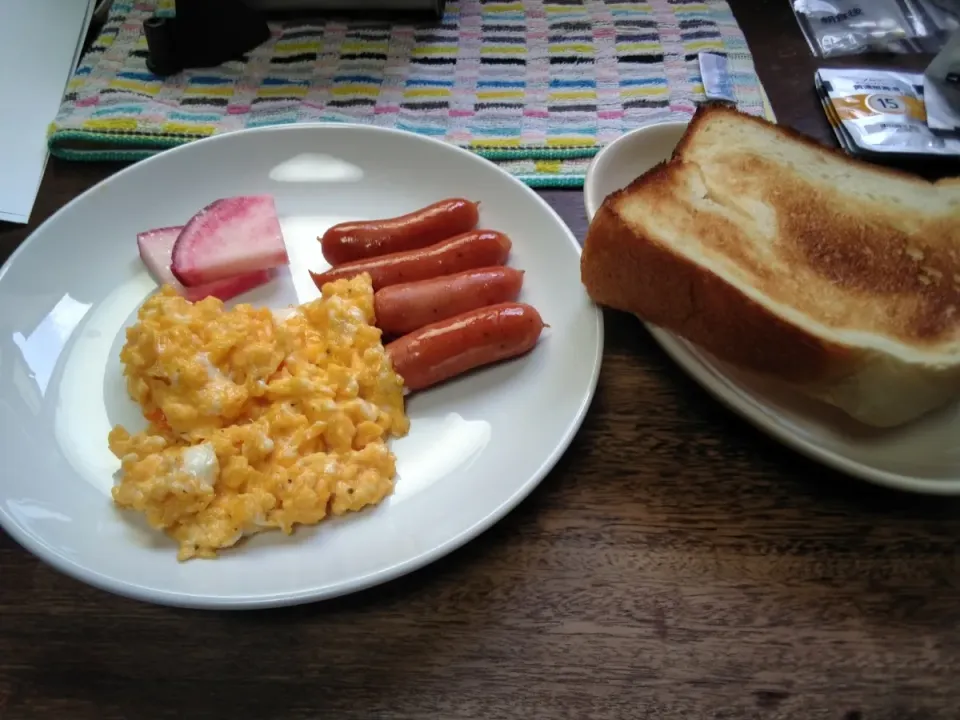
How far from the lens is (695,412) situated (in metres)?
1.50

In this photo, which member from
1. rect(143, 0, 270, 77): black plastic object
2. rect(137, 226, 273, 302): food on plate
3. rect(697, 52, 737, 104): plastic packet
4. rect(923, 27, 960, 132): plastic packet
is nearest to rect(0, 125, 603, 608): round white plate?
rect(137, 226, 273, 302): food on plate

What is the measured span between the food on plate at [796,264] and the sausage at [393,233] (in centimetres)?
36

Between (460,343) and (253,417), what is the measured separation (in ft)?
1.41

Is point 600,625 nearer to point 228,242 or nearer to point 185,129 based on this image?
point 228,242

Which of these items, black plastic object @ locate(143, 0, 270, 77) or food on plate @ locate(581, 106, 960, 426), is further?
black plastic object @ locate(143, 0, 270, 77)

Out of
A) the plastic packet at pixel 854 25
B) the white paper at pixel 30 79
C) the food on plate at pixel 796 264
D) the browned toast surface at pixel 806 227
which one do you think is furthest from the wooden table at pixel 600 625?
the plastic packet at pixel 854 25

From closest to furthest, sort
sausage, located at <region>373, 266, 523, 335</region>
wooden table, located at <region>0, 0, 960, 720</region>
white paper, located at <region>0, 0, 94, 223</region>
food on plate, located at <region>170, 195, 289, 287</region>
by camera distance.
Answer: wooden table, located at <region>0, 0, 960, 720</region>, sausage, located at <region>373, 266, 523, 335</region>, food on plate, located at <region>170, 195, 289, 287</region>, white paper, located at <region>0, 0, 94, 223</region>

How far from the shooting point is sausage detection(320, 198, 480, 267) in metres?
1.67

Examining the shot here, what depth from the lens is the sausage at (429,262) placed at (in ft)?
5.27

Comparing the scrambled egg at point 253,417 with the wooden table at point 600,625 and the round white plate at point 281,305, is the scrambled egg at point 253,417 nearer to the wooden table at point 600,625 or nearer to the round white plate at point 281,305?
the round white plate at point 281,305

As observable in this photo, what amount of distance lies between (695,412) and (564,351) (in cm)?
30

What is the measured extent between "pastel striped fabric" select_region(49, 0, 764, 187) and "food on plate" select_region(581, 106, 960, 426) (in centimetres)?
43

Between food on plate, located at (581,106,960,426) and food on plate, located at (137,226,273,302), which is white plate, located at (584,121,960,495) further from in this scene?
food on plate, located at (137,226,273,302)

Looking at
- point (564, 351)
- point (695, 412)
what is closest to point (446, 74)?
point (564, 351)
